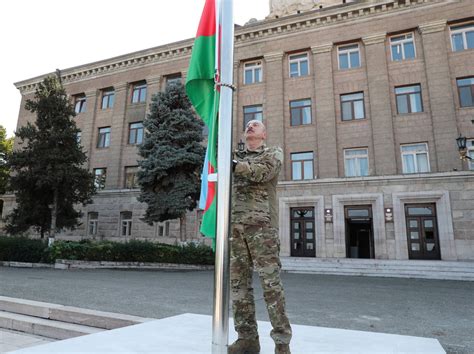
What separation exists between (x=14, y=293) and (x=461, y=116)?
71.5ft

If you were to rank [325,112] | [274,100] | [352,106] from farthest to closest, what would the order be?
[274,100], [325,112], [352,106]

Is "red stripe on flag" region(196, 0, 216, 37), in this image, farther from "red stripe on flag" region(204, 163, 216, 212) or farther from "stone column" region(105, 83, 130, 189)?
"stone column" region(105, 83, 130, 189)

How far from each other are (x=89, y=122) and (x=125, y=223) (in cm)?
959

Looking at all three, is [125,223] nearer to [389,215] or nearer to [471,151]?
[389,215]

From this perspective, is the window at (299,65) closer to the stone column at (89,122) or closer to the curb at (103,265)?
the curb at (103,265)

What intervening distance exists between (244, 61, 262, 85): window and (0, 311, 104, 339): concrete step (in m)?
21.5

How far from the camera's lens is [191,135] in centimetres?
1869

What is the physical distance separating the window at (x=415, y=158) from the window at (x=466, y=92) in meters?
3.15

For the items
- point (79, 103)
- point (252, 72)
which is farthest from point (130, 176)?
point (252, 72)

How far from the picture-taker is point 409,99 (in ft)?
67.1

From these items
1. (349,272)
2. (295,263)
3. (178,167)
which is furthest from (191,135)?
(349,272)

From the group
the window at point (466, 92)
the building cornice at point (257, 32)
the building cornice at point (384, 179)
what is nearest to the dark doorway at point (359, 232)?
the building cornice at point (384, 179)

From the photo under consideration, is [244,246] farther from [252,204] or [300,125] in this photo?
[300,125]

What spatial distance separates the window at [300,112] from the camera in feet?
74.2
